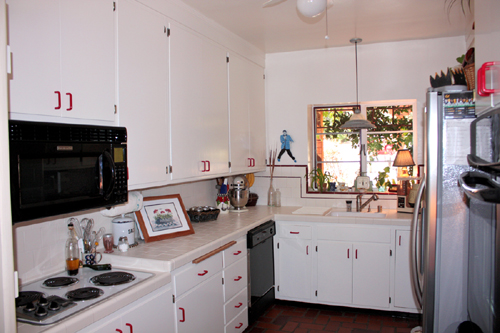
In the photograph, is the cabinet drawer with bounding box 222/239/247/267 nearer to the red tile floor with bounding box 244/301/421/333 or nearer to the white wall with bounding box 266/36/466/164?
the red tile floor with bounding box 244/301/421/333

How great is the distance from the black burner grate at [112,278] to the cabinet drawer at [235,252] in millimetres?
910

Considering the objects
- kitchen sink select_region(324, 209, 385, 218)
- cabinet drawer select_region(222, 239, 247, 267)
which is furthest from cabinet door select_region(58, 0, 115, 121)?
kitchen sink select_region(324, 209, 385, 218)

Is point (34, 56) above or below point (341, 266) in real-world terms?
above

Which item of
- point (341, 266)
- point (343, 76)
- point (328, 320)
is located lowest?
point (328, 320)

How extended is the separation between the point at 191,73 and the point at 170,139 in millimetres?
601

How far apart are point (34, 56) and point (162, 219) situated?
59.7 inches

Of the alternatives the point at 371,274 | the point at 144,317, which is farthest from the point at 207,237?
the point at 371,274

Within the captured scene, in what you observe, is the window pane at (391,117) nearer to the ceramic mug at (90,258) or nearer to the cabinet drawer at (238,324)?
the cabinet drawer at (238,324)

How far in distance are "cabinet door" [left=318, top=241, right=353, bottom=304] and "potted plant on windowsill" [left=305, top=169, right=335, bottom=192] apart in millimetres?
816

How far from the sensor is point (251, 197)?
14.5ft

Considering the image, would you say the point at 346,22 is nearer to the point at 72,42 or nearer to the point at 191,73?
the point at 191,73

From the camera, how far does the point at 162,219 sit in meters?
2.94

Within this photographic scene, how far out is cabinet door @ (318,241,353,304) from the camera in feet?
12.1

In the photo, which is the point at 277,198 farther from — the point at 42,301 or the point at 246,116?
the point at 42,301
